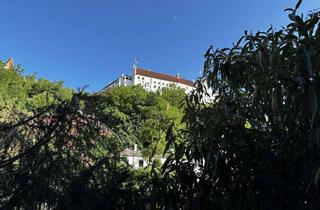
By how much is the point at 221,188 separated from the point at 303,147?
469mm

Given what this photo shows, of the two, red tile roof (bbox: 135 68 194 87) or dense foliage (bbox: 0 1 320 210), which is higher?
red tile roof (bbox: 135 68 194 87)

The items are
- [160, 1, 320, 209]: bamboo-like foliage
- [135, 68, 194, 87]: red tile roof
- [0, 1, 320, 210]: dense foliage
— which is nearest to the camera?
[160, 1, 320, 209]: bamboo-like foliage

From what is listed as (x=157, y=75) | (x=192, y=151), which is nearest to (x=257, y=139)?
(x=192, y=151)

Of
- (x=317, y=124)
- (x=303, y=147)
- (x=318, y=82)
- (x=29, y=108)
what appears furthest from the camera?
(x=29, y=108)

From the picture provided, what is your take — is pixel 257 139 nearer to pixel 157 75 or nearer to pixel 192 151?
pixel 192 151

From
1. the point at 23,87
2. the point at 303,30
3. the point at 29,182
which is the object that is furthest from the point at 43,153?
the point at 23,87

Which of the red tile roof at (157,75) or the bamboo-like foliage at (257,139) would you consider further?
the red tile roof at (157,75)

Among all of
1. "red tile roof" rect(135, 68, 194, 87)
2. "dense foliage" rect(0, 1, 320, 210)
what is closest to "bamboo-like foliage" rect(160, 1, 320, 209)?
"dense foliage" rect(0, 1, 320, 210)

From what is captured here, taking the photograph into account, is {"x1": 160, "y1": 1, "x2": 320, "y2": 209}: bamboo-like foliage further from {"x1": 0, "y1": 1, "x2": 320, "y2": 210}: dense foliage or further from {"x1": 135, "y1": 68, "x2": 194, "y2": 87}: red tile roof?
{"x1": 135, "y1": 68, "x2": 194, "y2": 87}: red tile roof

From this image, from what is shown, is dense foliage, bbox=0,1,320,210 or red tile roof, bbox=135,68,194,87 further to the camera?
red tile roof, bbox=135,68,194,87

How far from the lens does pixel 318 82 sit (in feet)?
4.77

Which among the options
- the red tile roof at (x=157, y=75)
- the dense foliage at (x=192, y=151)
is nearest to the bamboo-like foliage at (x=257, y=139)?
the dense foliage at (x=192, y=151)

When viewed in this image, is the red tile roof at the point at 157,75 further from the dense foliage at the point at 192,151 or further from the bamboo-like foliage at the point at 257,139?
the bamboo-like foliage at the point at 257,139

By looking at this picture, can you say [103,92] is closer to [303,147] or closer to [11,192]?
[11,192]
